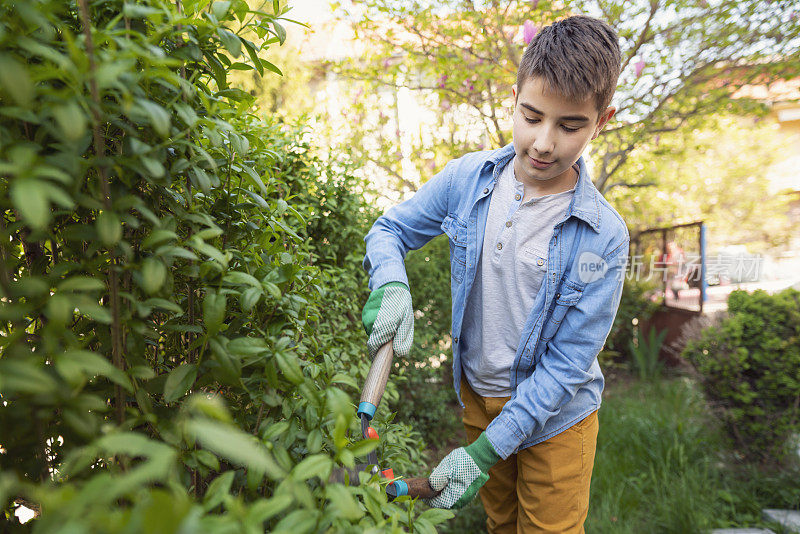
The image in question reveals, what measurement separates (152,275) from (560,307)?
1382mm

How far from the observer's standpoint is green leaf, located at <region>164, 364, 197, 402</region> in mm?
782

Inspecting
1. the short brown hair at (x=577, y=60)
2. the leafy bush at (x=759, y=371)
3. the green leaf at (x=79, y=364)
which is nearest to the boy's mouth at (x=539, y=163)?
the short brown hair at (x=577, y=60)

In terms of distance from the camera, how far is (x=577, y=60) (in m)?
1.52

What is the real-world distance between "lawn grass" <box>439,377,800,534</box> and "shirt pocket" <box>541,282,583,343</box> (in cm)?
148

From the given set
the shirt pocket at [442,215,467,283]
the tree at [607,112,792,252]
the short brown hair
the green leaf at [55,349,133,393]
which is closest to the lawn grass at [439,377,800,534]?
the shirt pocket at [442,215,467,283]

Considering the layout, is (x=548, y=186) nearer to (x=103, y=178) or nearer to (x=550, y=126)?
(x=550, y=126)

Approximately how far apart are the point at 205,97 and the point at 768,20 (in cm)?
485

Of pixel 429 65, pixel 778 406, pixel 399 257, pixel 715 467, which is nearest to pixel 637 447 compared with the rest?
pixel 715 467

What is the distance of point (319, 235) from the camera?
2578 mm

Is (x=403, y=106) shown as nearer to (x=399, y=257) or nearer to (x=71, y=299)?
(x=399, y=257)

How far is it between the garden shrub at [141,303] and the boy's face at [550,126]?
32.4 inches

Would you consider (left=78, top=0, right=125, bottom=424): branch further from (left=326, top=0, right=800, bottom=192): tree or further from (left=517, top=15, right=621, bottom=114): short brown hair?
(left=326, top=0, right=800, bottom=192): tree

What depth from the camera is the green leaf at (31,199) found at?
0.47 m

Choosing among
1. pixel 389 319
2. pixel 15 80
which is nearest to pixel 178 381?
pixel 15 80
